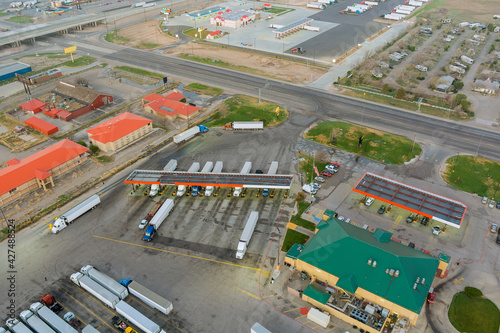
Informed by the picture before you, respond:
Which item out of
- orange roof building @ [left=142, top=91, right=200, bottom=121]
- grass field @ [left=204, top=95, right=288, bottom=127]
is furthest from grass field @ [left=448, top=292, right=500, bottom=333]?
orange roof building @ [left=142, top=91, right=200, bottom=121]

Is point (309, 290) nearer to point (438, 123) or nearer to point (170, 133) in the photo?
point (170, 133)

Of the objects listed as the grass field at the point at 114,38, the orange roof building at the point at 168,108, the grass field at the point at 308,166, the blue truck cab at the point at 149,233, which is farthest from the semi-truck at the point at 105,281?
the grass field at the point at 114,38

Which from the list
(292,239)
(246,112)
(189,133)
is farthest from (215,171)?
(246,112)

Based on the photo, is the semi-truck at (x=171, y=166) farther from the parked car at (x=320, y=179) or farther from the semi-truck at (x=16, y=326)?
the semi-truck at (x=16, y=326)

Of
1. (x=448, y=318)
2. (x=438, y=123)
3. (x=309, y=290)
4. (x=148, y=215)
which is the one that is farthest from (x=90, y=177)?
(x=438, y=123)

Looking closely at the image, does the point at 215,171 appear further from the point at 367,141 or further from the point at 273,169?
the point at 367,141
